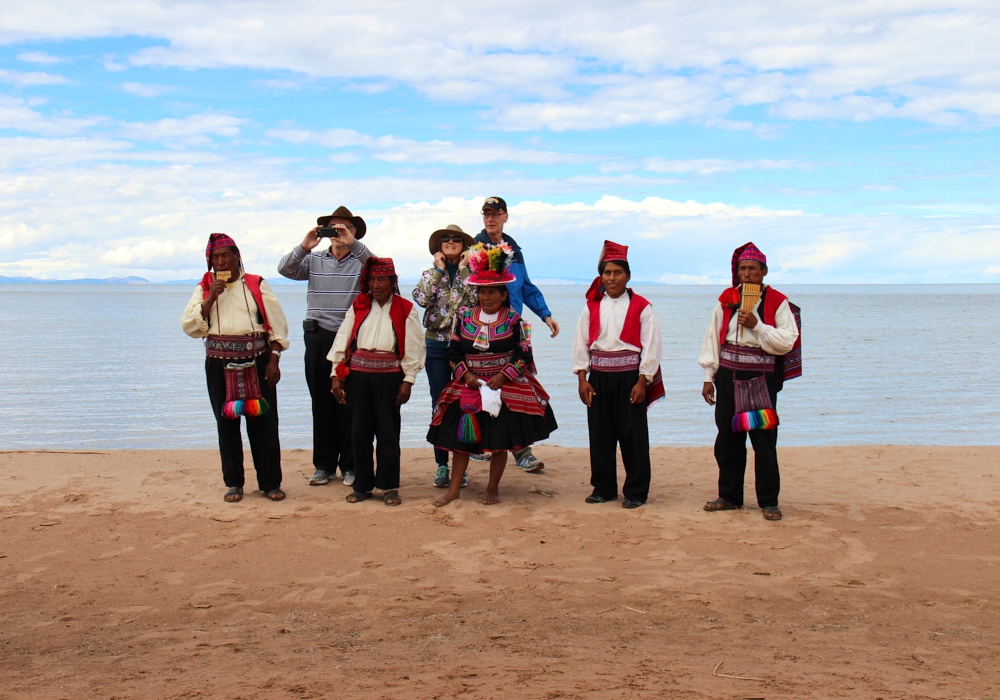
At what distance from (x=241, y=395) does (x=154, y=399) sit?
973 cm

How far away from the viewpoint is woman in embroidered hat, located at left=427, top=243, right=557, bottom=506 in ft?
20.1

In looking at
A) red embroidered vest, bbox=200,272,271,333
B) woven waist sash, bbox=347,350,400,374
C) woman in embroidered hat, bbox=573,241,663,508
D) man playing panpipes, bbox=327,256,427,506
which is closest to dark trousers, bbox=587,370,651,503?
woman in embroidered hat, bbox=573,241,663,508

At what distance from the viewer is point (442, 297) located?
6629mm

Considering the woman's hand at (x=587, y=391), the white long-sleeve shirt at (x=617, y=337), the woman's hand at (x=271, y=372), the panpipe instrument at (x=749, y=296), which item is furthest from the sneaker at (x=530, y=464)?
the panpipe instrument at (x=749, y=296)

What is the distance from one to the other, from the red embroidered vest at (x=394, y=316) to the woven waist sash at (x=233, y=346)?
2.30ft

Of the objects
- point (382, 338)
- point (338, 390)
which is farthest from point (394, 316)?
point (338, 390)

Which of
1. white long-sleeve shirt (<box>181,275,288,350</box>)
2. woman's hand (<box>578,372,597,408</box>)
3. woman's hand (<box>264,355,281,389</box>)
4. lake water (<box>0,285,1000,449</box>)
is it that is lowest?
lake water (<box>0,285,1000,449</box>)

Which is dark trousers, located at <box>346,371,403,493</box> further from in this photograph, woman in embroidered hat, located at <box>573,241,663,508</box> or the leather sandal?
the leather sandal

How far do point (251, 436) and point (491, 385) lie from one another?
6.30 ft

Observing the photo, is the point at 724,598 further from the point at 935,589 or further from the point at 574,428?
the point at 574,428

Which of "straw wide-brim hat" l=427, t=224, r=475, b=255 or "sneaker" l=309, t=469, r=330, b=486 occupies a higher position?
"straw wide-brim hat" l=427, t=224, r=475, b=255

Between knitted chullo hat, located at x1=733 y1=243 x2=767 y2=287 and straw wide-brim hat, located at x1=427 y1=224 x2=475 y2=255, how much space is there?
207cm

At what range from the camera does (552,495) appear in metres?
6.67

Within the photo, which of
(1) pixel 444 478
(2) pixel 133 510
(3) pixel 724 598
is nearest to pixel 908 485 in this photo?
(3) pixel 724 598
